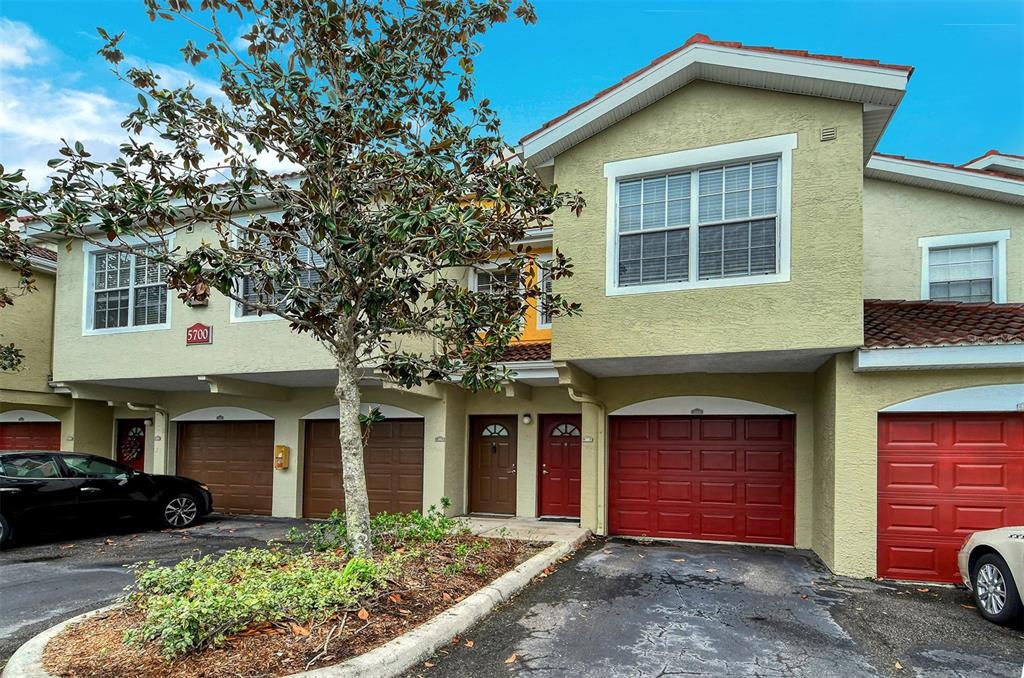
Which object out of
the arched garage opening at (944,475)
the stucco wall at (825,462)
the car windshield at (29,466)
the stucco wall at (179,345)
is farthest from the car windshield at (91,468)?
the arched garage opening at (944,475)

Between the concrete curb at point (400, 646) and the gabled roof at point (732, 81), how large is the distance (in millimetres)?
6161

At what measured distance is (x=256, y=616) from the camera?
4.85 meters

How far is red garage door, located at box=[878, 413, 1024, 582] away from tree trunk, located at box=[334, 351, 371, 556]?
6290 mm

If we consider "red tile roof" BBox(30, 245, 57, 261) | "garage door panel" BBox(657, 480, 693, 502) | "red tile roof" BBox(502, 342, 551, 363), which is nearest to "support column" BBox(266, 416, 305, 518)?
"red tile roof" BBox(502, 342, 551, 363)

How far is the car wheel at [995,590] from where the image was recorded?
19.4 feet

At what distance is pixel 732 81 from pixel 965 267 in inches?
224

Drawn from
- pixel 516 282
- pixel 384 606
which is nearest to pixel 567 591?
pixel 384 606

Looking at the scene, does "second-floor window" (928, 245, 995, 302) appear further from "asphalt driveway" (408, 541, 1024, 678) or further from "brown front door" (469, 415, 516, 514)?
"brown front door" (469, 415, 516, 514)

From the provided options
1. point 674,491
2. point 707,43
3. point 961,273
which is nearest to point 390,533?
point 674,491

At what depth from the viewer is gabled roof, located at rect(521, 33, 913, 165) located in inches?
302

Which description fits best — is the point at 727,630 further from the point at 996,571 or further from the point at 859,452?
the point at 859,452

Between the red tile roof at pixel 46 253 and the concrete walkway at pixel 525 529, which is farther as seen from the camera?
the red tile roof at pixel 46 253

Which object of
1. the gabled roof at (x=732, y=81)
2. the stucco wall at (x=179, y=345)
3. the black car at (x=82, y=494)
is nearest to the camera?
the gabled roof at (x=732, y=81)

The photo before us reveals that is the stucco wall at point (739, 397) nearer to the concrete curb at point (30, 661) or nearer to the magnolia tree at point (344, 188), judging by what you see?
the magnolia tree at point (344, 188)
